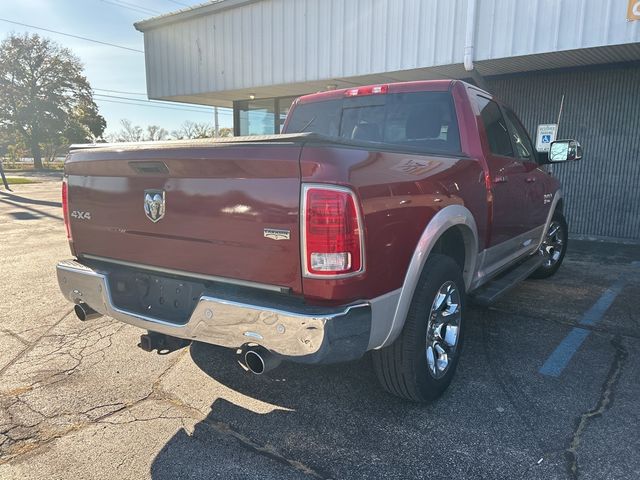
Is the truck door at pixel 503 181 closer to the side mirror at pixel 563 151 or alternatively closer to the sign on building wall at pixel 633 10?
the side mirror at pixel 563 151

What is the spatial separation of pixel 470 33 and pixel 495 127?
4.39m

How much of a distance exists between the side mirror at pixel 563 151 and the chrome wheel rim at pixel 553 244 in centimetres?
103

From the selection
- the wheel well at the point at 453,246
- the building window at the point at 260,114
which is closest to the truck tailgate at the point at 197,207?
the wheel well at the point at 453,246

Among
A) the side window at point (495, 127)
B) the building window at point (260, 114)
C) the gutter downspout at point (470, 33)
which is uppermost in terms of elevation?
the gutter downspout at point (470, 33)

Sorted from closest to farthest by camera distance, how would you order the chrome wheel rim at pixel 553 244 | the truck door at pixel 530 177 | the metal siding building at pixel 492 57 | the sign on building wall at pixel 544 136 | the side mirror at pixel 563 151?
the truck door at pixel 530 177
the side mirror at pixel 563 151
the chrome wheel rim at pixel 553 244
the metal siding building at pixel 492 57
the sign on building wall at pixel 544 136

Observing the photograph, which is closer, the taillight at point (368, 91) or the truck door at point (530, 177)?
the taillight at point (368, 91)

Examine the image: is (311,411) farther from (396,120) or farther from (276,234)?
(396,120)

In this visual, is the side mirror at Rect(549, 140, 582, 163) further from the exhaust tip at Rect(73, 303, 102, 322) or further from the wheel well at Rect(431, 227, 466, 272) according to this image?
the exhaust tip at Rect(73, 303, 102, 322)

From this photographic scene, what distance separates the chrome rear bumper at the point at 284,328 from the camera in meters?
2.15

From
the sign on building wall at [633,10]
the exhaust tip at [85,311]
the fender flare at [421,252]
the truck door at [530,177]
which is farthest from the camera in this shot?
the sign on building wall at [633,10]

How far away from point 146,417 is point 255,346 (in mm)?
1027

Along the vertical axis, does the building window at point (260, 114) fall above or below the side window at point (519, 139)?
above

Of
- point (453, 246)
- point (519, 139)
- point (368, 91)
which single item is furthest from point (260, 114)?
point (453, 246)

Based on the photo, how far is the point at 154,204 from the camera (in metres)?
2.65
